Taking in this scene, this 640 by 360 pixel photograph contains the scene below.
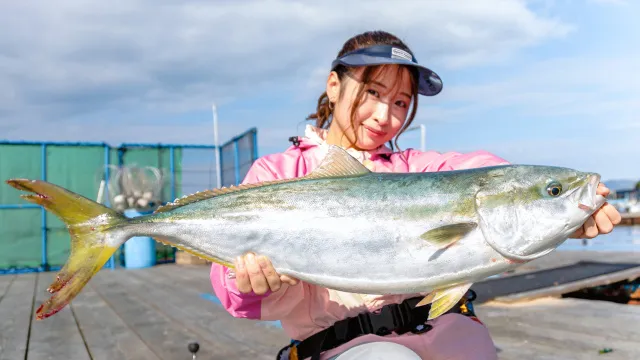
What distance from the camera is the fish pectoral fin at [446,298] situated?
1.94 metres

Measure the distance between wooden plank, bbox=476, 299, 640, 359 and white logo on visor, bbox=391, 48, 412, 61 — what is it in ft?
8.18

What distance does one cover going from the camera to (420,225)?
6.52ft

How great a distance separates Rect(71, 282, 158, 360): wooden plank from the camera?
14.5 feet

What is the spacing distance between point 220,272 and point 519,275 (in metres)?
6.67

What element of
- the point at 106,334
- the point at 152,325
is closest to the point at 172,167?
the point at 152,325

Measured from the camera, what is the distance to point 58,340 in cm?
495

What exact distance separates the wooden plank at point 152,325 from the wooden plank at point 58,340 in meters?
0.50

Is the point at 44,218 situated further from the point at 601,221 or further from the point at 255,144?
the point at 601,221

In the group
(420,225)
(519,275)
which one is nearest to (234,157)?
(519,275)

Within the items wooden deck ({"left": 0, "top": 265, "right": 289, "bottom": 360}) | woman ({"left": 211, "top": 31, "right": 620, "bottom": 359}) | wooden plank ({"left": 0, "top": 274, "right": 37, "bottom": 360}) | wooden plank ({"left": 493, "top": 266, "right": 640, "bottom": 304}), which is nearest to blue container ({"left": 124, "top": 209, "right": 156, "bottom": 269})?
wooden plank ({"left": 0, "top": 274, "right": 37, "bottom": 360})

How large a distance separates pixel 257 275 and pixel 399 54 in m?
1.19

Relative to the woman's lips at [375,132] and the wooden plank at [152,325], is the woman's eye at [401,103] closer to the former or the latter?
the woman's lips at [375,132]

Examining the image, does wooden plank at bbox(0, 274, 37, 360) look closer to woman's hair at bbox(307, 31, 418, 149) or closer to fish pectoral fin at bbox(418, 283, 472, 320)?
woman's hair at bbox(307, 31, 418, 149)

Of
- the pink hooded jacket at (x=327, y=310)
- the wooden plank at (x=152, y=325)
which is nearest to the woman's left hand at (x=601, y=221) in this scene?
the pink hooded jacket at (x=327, y=310)
